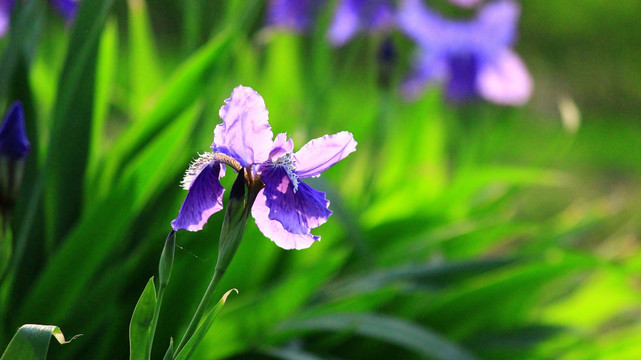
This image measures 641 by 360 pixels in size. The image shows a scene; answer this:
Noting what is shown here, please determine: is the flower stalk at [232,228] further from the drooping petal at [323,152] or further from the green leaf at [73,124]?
the green leaf at [73,124]

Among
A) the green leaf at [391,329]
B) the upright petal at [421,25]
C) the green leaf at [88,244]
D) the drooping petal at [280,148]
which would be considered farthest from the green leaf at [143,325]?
the upright petal at [421,25]

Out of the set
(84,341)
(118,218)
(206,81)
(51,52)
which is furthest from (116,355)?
(51,52)

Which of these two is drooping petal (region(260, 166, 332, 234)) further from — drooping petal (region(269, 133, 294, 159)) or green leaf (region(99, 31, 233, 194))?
green leaf (region(99, 31, 233, 194))

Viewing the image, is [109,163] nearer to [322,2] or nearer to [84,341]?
[84,341]

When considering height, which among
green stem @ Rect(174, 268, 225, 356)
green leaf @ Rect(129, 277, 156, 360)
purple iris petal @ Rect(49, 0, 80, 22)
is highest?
purple iris petal @ Rect(49, 0, 80, 22)

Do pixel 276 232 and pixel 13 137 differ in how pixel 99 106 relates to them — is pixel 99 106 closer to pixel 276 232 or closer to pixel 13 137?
pixel 13 137

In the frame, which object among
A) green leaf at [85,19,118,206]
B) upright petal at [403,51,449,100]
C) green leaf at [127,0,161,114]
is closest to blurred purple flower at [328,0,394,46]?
upright petal at [403,51,449,100]
